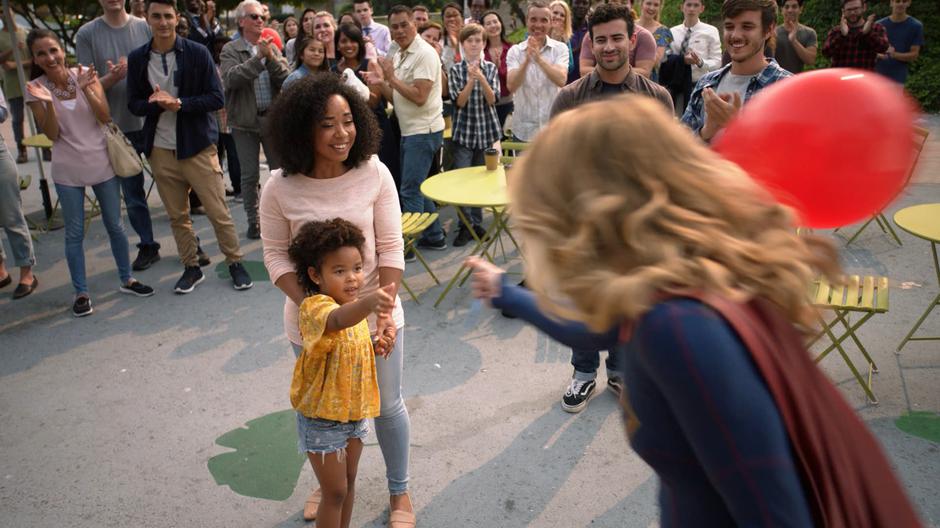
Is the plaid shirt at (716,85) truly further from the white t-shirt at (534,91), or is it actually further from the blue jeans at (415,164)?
the blue jeans at (415,164)

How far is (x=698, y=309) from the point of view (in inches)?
44.0

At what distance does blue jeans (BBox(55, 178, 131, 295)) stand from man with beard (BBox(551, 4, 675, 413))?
3384 millimetres

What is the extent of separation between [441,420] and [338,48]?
12.0 feet

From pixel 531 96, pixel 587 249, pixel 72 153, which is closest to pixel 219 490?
pixel 587 249

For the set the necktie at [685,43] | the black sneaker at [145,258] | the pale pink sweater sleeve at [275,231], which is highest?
the necktie at [685,43]

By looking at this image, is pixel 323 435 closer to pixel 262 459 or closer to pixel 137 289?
pixel 262 459

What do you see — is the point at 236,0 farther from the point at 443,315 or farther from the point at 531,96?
the point at 443,315

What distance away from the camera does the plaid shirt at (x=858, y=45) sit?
27.9 feet

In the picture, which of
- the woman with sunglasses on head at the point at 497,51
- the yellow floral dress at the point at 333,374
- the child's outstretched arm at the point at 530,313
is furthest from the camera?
the woman with sunglasses on head at the point at 497,51

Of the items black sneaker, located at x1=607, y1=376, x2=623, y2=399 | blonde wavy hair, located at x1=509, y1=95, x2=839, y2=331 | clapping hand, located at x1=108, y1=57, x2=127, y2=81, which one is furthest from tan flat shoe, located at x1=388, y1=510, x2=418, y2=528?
clapping hand, located at x1=108, y1=57, x2=127, y2=81

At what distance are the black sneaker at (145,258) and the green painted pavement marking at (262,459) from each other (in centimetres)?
283

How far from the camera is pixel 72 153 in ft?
16.6

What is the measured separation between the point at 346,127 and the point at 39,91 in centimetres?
336

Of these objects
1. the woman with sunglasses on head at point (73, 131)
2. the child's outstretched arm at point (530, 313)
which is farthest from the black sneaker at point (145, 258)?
the child's outstretched arm at point (530, 313)
